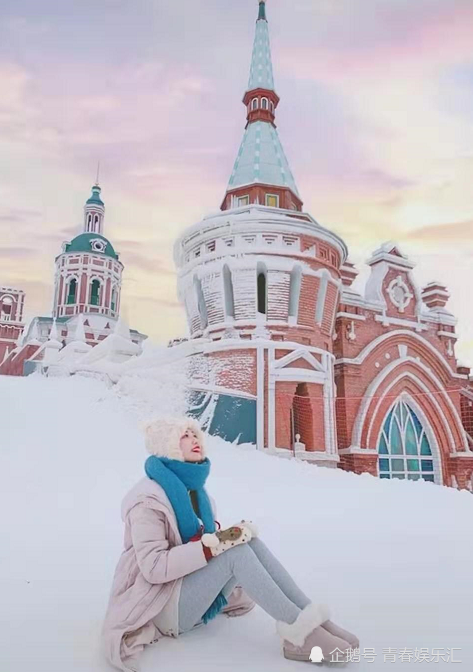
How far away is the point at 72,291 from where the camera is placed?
38.4 metres

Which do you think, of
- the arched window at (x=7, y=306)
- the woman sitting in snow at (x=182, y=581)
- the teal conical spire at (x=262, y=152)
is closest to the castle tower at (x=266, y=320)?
the teal conical spire at (x=262, y=152)

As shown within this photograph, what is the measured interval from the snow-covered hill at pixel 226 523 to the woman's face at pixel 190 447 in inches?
41.5

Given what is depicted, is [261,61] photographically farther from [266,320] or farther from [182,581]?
[182,581]

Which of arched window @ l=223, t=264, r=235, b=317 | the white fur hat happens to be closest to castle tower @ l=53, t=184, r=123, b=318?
arched window @ l=223, t=264, r=235, b=317

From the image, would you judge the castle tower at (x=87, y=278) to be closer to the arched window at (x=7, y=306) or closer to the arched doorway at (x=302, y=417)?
the arched window at (x=7, y=306)

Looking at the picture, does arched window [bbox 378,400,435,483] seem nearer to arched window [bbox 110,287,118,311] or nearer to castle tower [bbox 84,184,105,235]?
arched window [bbox 110,287,118,311]

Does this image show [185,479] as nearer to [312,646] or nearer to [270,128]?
[312,646]

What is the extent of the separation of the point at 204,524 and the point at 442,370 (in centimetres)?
1830

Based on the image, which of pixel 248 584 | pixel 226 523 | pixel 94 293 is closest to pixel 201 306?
pixel 226 523

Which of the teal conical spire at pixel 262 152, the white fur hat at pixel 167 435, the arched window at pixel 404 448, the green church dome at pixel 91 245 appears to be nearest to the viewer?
the white fur hat at pixel 167 435

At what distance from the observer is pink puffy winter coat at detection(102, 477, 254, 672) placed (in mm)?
2789

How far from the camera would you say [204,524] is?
129 inches

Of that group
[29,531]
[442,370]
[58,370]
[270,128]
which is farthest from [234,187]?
[29,531]

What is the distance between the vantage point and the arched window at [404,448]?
17688 millimetres
